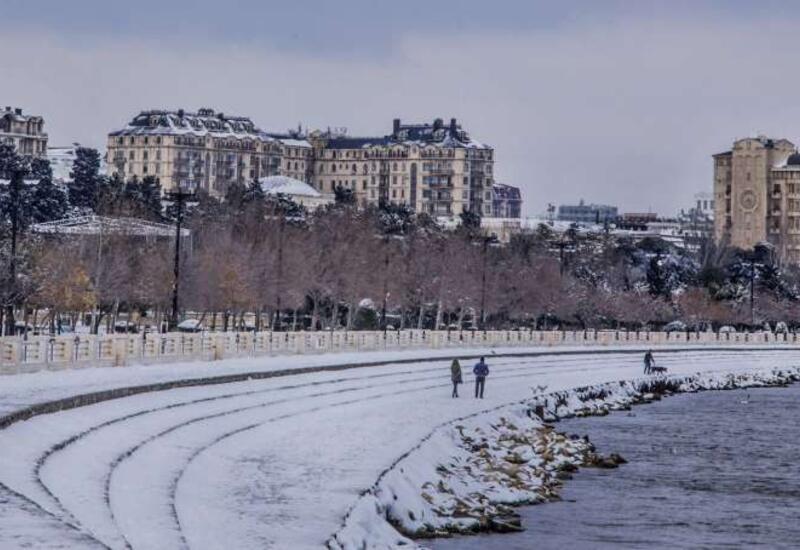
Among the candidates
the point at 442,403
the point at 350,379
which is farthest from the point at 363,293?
the point at 442,403

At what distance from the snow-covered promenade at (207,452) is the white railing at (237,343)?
101 centimetres

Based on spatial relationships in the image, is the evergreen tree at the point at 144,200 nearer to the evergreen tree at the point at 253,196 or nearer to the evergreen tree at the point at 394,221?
the evergreen tree at the point at 253,196

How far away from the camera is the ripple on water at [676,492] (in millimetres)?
37188

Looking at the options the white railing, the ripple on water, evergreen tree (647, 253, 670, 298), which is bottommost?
the ripple on water

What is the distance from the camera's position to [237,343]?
3000 inches

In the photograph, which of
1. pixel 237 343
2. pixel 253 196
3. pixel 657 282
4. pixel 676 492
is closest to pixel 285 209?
pixel 253 196

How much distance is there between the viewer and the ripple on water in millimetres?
37188

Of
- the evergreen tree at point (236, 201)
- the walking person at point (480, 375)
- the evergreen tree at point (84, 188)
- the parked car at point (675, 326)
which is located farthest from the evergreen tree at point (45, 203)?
the walking person at point (480, 375)

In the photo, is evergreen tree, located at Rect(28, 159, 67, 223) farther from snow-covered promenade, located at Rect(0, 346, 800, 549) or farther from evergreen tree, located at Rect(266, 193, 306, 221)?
snow-covered promenade, located at Rect(0, 346, 800, 549)

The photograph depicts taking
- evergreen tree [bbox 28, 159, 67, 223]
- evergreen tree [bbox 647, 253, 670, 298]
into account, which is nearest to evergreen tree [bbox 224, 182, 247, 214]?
evergreen tree [bbox 28, 159, 67, 223]

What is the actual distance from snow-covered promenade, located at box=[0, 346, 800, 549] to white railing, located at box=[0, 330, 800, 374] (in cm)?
101

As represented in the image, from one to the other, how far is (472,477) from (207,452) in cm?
571

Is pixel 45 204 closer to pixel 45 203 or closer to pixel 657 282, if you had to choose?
pixel 45 203

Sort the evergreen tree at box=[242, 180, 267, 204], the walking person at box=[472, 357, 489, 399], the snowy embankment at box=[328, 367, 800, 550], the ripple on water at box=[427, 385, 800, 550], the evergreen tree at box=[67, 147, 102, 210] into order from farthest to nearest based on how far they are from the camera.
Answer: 1. the evergreen tree at box=[67, 147, 102, 210]
2. the evergreen tree at box=[242, 180, 267, 204]
3. the walking person at box=[472, 357, 489, 399]
4. the ripple on water at box=[427, 385, 800, 550]
5. the snowy embankment at box=[328, 367, 800, 550]
